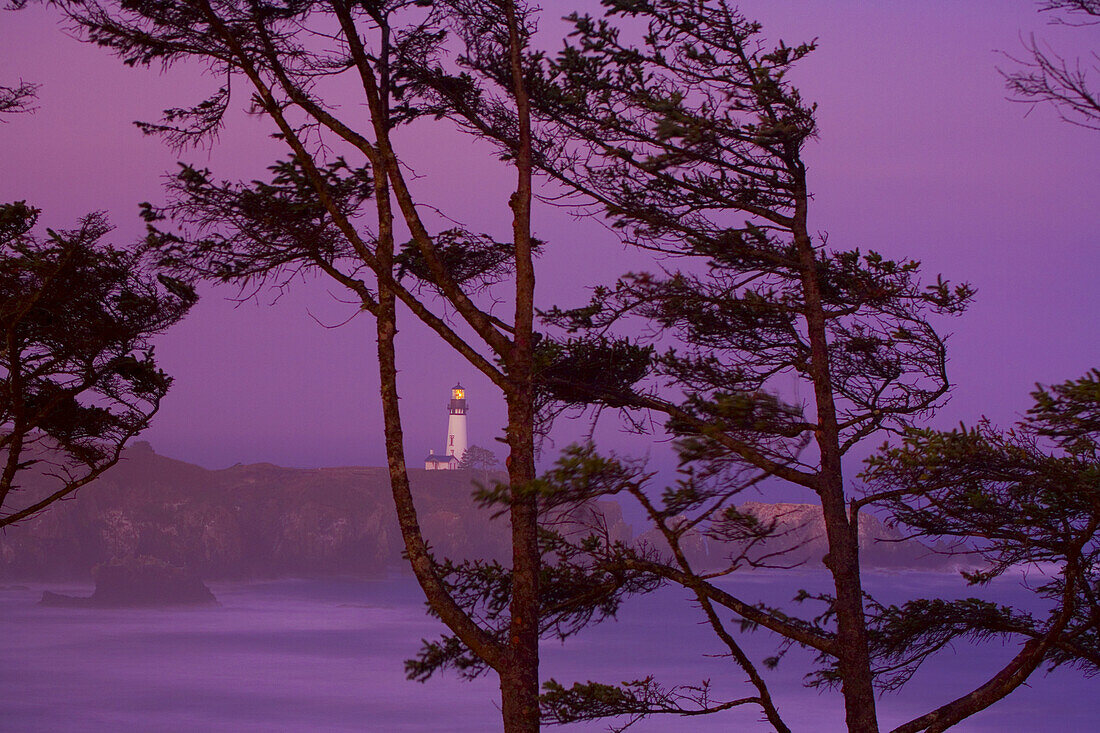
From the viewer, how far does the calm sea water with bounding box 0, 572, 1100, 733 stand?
103438 millimetres

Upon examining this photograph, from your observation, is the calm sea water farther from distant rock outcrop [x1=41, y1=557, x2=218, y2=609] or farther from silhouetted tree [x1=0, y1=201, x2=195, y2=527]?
silhouetted tree [x1=0, y1=201, x2=195, y2=527]

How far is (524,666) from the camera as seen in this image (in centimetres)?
754

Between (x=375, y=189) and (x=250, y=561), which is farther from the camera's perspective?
(x=250, y=561)

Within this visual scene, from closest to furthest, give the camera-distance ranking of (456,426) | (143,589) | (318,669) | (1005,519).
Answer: (1005,519) → (456,426) → (143,589) → (318,669)

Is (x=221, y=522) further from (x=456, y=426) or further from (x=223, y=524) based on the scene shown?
(x=456, y=426)

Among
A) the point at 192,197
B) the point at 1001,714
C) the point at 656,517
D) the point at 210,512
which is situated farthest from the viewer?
the point at 1001,714

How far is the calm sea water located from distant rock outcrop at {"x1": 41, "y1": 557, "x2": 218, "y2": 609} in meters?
1.56

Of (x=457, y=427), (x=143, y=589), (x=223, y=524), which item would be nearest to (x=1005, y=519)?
(x=457, y=427)

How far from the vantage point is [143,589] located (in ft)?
392

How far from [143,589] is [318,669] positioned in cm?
2239

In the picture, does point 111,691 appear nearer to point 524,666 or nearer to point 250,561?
point 250,561

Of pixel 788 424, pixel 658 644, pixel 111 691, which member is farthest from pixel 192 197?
pixel 658 644

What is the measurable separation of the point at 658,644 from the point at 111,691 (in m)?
62.9

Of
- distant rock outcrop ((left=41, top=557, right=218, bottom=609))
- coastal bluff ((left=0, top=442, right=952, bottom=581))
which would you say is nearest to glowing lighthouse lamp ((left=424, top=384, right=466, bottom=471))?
coastal bluff ((left=0, top=442, right=952, bottom=581))
